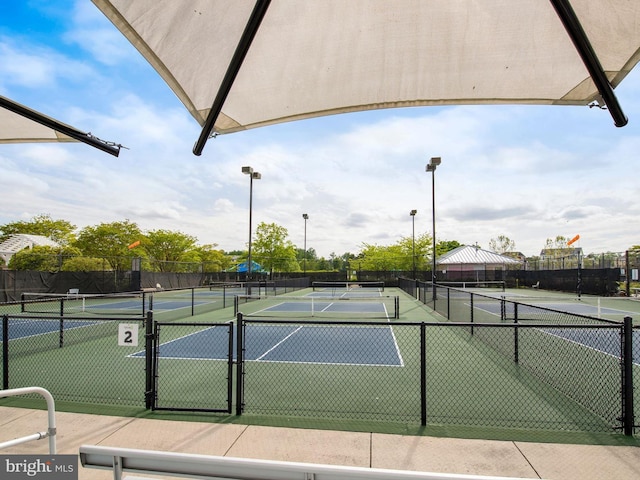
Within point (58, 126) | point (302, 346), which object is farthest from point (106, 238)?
point (58, 126)

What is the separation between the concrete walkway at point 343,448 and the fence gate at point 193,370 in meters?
0.73

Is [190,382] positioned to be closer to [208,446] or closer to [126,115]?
[208,446]

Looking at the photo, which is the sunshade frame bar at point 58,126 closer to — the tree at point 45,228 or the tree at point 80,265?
the tree at point 80,265

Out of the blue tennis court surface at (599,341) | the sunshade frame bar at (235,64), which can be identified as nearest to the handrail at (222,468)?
the sunshade frame bar at (235,64)

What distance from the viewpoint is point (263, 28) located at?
3.07m

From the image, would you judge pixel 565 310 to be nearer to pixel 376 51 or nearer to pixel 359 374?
pixel 359 374

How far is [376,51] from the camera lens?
3271 millimetres

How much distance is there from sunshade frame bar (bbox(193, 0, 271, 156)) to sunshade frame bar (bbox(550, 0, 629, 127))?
5.77ft

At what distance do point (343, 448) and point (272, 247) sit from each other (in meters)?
47.5

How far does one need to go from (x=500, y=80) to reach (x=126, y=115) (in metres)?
3.81

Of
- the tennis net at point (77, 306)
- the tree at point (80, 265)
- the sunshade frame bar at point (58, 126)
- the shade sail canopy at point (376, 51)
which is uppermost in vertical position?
the shade sail canopy at point (376, 51)

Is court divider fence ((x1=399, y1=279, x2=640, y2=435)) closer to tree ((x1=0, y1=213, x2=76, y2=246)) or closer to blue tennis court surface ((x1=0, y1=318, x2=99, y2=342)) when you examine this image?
blue tennis court surface ((x1=0, y1=318, x2=99, y2=342))

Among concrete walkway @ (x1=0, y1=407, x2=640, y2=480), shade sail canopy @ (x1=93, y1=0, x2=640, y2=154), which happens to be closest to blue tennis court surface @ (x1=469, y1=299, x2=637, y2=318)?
concrete walkway @ (x1=0, y1=407, x2=640, y2=480)

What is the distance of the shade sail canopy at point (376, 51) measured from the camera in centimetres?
276
